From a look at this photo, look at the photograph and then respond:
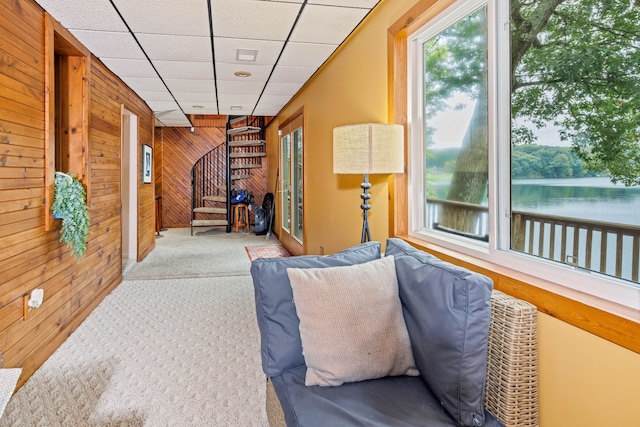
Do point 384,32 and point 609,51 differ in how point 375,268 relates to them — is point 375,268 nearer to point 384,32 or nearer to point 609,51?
point 609,51

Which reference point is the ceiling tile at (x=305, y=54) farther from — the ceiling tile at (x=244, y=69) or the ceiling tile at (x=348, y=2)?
the ceiling tile at (x=348, y=2)

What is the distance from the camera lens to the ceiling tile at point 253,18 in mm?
2688

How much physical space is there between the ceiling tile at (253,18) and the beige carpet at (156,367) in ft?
7.88

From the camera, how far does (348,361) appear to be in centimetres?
143

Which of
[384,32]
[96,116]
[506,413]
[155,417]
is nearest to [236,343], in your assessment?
[155,417]

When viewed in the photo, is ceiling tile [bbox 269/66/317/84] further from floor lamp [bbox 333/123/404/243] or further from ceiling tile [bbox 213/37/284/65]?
floor lamp [bbox 333/123/404/243]

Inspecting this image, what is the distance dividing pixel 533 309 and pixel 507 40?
1.16 meters

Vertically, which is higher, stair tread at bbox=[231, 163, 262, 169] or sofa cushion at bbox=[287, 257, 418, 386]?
stair tread at bbox=[231, 163, 262, 169]

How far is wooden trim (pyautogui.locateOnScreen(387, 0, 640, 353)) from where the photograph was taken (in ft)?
3.88

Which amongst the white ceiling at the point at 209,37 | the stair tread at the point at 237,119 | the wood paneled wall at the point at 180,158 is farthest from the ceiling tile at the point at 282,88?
the wood paneled wall at the point at 180,158

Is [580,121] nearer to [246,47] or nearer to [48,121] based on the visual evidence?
[246,47]

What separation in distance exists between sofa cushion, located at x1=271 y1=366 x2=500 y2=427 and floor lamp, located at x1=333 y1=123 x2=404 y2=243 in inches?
47.3

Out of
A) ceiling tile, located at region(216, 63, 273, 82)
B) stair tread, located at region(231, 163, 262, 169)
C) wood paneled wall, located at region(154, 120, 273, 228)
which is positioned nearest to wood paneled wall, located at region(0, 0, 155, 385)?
ceiling tile, located at region(216, 63, 273, 82)

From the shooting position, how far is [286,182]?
7.28m
